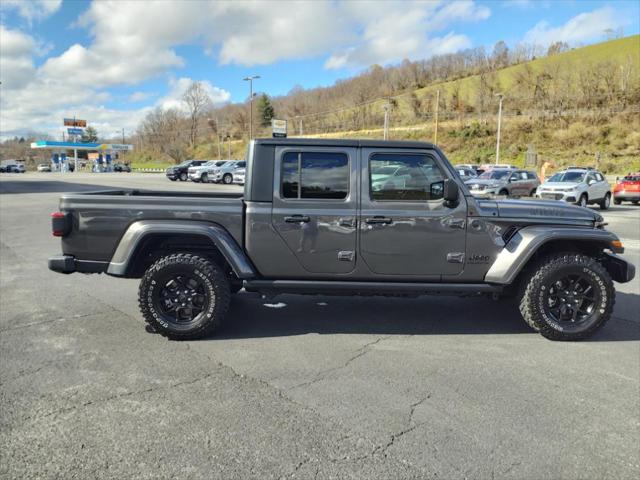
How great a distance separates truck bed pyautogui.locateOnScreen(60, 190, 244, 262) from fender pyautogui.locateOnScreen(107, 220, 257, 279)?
0.06 meters

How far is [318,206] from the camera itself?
4.67 m

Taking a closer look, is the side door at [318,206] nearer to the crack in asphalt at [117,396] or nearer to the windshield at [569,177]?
the crack in asphalt at [117,396]

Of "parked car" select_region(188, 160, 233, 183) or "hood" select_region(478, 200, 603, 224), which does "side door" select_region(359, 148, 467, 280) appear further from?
"parked car" select_region(188, 160, 233, 183)

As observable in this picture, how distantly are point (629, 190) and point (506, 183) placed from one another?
18.6ft

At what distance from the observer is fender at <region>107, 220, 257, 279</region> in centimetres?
460

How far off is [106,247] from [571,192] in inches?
748

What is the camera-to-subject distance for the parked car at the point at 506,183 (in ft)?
72.3

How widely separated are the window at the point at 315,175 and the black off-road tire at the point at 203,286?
109 centimetres

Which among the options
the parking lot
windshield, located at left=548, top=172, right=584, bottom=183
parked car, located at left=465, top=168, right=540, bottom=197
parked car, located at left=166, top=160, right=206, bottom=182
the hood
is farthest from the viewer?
parked car, located at left=166, top=160, right=206, bottom=182

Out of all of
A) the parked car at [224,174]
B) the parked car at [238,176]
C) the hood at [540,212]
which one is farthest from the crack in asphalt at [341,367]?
the parked car at [224,174]

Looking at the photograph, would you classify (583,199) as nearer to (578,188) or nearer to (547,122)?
(578,188)

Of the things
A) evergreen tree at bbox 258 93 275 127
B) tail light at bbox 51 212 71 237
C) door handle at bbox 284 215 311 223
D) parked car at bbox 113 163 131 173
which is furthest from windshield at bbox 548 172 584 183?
evergreen tree at bbox 258 93 275 127

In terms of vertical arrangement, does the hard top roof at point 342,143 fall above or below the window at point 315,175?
above

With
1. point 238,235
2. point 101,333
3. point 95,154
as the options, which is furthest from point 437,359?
point 95,154
